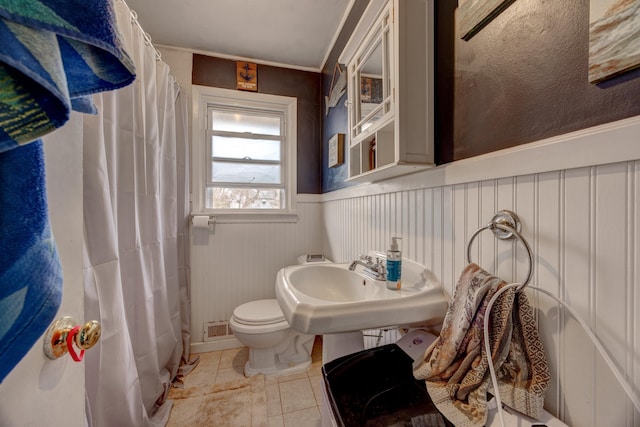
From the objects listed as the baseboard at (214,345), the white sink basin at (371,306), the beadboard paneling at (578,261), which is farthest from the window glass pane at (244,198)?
the beadboard paneling at (578,261)

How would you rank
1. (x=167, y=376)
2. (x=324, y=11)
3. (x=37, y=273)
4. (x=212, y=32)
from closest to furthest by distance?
(x=37, y=273) → (x=167, y=376) → (x=324, y=11) → (x=212, y=32)

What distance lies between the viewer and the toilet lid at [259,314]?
1.60 metres

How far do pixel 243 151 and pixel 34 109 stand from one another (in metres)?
2.04

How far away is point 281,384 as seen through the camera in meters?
1.57

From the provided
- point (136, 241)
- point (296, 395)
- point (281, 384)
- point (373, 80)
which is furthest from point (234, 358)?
point (373, 80)

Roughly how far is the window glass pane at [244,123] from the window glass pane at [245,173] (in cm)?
30

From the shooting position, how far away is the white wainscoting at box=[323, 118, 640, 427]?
46cm

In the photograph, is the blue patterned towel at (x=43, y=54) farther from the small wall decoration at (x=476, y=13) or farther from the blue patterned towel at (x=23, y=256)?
the small wall decoration at (x=476, y=13)

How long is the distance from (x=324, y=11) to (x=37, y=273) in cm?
194

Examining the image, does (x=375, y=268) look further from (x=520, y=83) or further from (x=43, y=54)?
(x=43, y=54)

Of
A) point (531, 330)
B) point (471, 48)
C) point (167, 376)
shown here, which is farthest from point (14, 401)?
point (167, 376)

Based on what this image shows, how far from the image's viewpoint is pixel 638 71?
17.7 inches

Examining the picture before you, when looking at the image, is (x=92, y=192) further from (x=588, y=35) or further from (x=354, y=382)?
(x=588, y=35)

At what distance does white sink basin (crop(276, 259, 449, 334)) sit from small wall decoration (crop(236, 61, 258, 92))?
1.70m
